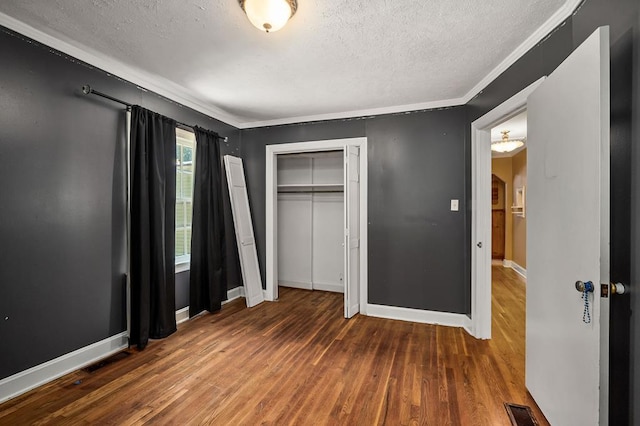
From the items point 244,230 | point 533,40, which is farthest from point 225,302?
point 533,40

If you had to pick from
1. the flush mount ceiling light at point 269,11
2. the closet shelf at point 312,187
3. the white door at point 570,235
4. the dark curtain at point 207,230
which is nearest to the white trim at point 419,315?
the white door at point 570,235

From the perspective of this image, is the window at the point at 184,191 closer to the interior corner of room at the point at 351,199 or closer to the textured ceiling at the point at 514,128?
the interior corner of room at the point at 351,199

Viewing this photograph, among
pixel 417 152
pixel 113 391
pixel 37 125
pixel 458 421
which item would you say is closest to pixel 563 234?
pixel 458 421

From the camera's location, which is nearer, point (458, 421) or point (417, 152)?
point (458, 421)

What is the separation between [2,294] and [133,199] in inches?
41.8

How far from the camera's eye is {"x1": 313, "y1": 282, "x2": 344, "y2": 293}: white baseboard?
15.1ft

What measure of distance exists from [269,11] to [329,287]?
3.81 meters

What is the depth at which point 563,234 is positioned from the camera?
1601mm

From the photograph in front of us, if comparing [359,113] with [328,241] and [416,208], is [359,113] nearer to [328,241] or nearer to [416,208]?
[416,208]

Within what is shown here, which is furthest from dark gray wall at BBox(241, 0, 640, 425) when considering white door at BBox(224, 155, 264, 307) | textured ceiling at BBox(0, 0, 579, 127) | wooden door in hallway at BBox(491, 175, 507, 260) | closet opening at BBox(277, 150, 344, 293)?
wooden door in hallway at BBox(491, 175, 507, 260)

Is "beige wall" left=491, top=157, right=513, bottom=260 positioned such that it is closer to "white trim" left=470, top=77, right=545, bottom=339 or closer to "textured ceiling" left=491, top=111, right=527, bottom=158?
"textured ceiling" left=491, top=111, right=527, bottom=158

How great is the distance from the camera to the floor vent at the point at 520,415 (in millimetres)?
1797

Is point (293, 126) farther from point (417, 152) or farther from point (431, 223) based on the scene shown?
point (431, 223)

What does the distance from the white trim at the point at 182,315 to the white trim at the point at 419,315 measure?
2.13 m
